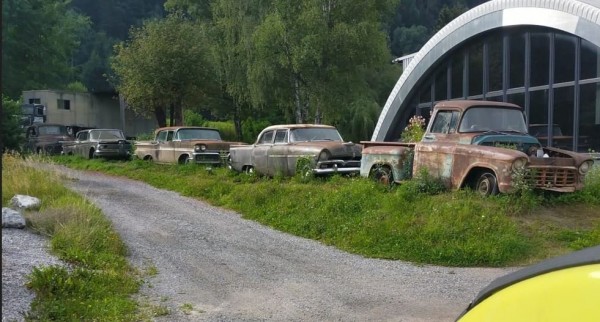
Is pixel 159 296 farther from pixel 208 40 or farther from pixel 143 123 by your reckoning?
pixel 143 123

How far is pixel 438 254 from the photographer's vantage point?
911 centimetres

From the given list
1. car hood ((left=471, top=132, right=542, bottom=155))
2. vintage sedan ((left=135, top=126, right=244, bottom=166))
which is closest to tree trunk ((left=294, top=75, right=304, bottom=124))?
vintage sedan ((left=135, top=126, right=244, bottom=166))

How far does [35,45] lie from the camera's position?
180 ft

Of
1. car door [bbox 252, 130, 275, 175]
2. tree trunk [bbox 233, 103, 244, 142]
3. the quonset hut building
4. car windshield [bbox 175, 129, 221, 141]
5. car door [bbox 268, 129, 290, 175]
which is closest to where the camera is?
car door [bbox 268, 129, 290, 175]

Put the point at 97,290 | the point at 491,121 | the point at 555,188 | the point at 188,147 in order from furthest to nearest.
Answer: the point at 188,147
the point at 491,121
the point at 555,188
the point at 97,290

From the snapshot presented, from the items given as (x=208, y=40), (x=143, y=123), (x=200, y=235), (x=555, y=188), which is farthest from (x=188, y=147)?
(x=143, y=123)

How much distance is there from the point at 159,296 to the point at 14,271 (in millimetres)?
1651

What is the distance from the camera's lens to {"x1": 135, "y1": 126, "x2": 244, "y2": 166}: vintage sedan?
Answer: 20016 millimetres

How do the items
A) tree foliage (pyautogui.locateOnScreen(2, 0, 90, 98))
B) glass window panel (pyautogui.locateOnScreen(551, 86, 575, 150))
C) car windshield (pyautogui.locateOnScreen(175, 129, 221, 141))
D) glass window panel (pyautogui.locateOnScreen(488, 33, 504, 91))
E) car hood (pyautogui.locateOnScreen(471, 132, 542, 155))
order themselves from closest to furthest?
car hood (pyautogui.locateOnScreen(471, 132, 542, 155)), glass window panel (pyautogui.locateOnScreen(551, 86, 575, 150)), car windshield (pyautogui.locateOnScreen(175, 129, 221, 141)), glass window panel (pyautogui.locateOnScreen(488, 33, 504, 91)), tree foliage (pyautogui.locateOnScreen(2, 0, 90, 98))

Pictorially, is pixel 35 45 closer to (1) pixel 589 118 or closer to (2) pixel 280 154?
(2) pixel 280 154

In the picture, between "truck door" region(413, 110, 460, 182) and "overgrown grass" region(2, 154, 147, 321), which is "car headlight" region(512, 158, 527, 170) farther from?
"overgrown grass" region(2, 154, 147, 321)

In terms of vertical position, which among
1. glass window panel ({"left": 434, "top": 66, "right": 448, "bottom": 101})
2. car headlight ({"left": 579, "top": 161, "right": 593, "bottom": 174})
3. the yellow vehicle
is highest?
glass window panel ({"left": 434, "top": 66, "right": 448, "bottom": 101})

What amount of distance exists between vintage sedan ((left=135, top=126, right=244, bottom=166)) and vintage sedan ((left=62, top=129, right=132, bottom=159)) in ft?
6.98

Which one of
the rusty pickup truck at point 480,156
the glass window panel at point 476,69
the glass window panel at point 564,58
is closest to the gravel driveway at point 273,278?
the rusty pickup truck at point 480,156
